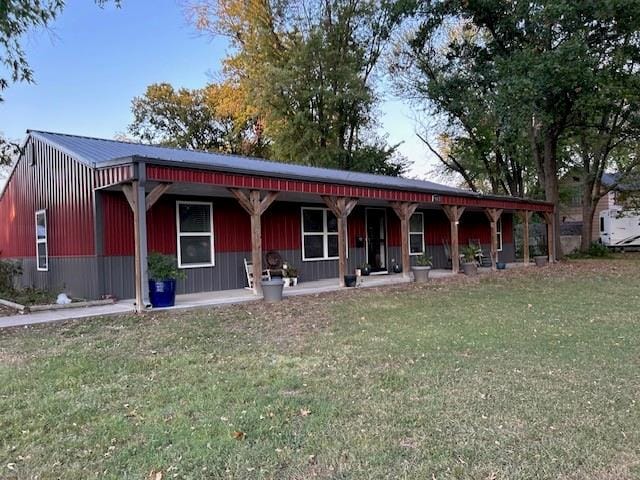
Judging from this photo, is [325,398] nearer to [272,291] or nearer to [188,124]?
[272,291]

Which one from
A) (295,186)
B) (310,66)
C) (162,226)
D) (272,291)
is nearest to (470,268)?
(295,186)

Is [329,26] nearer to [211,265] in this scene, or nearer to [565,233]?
[211,265]

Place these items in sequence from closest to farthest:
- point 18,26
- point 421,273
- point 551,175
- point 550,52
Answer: point 18,26 < point 421,273 < point 550,52 < point 551,175

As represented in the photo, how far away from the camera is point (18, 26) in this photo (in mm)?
7891

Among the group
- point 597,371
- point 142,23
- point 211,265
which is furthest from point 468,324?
point 142,23

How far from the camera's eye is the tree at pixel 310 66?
21.8 meters

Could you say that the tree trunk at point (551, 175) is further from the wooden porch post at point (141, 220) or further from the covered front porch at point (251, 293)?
the wooden porch post at point (141, 220)

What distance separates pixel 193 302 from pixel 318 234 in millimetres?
4881

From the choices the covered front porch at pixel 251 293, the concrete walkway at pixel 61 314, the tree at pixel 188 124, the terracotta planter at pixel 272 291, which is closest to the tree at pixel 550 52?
the covered front porch at pixel 251 293

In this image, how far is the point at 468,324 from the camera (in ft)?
20.1

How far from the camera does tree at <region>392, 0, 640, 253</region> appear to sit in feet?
45.9

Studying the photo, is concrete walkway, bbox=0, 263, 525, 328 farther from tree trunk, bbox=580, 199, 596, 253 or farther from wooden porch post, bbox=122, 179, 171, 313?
tree trunk, bbox=580, 199, 596, 253

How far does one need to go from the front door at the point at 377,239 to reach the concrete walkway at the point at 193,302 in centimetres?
222

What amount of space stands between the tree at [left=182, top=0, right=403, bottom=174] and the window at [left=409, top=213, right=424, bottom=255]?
332 inches
